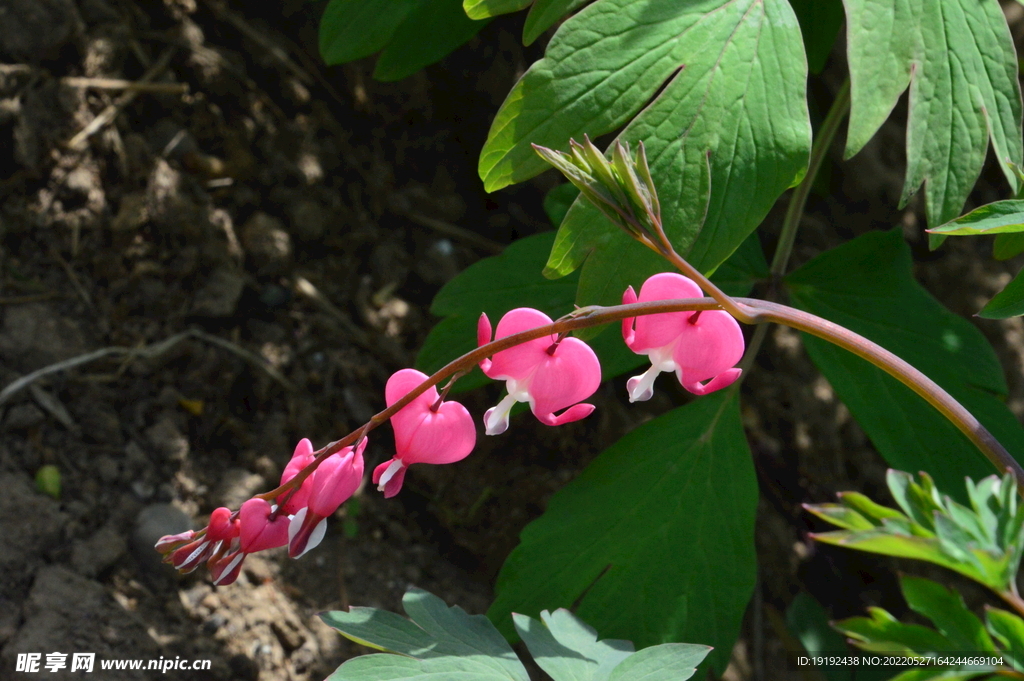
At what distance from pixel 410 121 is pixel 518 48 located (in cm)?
32

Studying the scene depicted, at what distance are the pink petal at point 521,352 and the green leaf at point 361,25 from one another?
84 cm

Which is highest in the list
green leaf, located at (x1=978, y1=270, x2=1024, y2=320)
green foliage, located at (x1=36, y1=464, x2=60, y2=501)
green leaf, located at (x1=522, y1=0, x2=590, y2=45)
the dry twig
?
green leaf, located at (x1=522, y1=0, x2=590, y2=45)

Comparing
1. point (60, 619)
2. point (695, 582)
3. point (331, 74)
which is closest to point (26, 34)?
point (331, 74)

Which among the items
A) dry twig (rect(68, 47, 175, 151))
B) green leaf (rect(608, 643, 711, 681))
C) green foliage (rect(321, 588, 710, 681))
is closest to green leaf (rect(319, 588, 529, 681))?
green foliage (rect(321, 588, 710, 681))

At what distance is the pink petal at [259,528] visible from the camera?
0.72 meters

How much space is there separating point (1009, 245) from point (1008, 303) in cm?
29

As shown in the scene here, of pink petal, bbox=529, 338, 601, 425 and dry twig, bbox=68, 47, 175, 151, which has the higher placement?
dry twig, bbox=68, 47, 175, 151

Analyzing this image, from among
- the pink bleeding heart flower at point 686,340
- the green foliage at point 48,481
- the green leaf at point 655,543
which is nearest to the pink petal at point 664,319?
the pink bleeding heart flower at point 686,340

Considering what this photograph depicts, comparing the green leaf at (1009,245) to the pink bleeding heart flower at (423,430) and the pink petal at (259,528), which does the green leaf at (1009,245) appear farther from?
the pink petal at (259,528)

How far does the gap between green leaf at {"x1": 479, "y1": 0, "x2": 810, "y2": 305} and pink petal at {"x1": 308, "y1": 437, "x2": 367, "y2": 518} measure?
0.38 metres

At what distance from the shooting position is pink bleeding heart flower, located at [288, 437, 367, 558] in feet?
2.33

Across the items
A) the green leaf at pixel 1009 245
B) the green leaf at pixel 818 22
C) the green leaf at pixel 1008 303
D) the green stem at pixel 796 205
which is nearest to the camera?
the green leaf at pixel 1008 303

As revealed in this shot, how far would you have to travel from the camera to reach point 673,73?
1013mm

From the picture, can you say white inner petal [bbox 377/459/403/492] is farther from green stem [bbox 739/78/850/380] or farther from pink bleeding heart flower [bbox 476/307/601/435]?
green stem [bbox 739/78/850/380]
